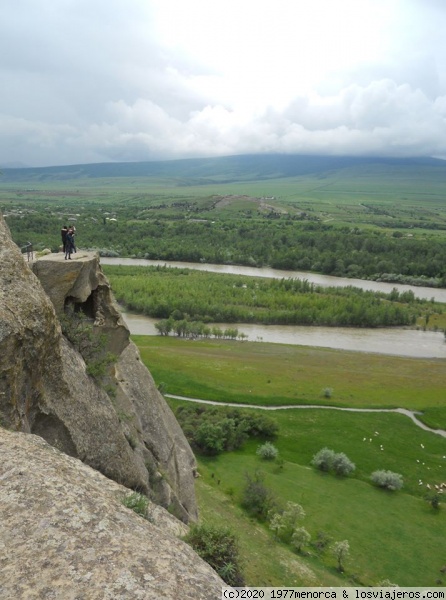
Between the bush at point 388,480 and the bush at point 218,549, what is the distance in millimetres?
36209

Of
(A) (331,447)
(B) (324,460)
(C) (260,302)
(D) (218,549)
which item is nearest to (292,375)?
(A) (331,447)

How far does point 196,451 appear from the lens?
160 ft

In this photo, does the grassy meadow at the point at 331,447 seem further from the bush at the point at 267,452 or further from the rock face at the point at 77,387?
the rock face at the point at 77,387

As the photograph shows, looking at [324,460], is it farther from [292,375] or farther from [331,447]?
[292,375]

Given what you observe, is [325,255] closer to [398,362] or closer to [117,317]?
[398,362]

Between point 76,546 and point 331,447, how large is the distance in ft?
156

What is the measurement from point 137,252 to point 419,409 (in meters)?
131

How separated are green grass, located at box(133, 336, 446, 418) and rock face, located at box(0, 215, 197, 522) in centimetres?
3783

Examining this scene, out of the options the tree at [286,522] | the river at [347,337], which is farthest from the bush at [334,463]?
the river at [347,337]

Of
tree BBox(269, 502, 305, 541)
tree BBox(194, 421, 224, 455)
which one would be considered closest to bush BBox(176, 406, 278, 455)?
tree BBox(194, 421, 224, 455)

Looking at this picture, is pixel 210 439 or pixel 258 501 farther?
pixel 210 439

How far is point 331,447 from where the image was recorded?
172 feet

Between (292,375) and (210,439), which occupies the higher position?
(210,439)

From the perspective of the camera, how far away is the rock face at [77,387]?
1429 cm
